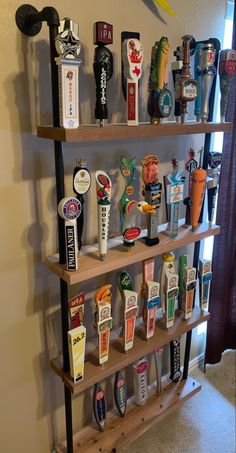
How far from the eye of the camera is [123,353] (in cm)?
132

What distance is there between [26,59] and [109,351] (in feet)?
3.22

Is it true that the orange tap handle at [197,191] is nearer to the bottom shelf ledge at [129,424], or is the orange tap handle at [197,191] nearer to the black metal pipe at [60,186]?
the black metal pipe at [60,186]

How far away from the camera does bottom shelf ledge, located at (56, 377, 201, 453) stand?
1384 millimetres

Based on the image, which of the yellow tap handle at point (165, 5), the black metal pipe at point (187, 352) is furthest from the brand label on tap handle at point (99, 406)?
the yellow tap handle at point (165, 5)

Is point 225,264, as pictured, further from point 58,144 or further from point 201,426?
point 58,144

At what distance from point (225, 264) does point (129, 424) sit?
2.68 ft

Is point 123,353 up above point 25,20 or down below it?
below

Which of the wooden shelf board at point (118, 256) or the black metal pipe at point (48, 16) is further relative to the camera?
the wooden shelf board at point (118, 256)

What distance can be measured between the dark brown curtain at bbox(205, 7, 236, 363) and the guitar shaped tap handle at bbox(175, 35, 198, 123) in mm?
385

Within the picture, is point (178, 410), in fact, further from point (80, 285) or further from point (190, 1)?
point (190, 1)

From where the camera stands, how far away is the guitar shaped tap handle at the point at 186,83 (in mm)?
1153

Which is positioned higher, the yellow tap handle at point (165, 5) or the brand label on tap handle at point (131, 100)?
the yellow tap handle at point (165, 5)

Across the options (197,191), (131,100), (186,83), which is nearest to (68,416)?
(197,191)

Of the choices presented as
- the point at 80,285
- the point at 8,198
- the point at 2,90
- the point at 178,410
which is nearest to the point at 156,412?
the point at 178,410
